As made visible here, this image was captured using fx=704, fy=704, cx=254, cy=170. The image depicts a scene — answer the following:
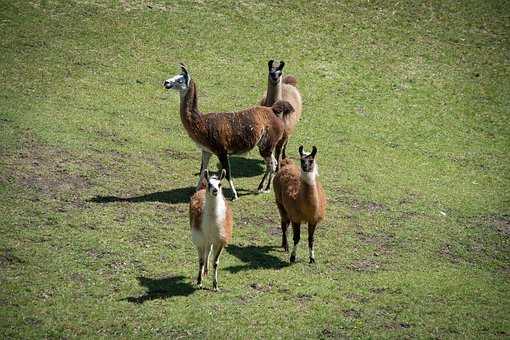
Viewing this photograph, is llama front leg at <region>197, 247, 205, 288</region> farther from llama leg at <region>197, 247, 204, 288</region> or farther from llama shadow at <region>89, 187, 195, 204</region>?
llama shadow at <region>89, 187, 195, 204</region>

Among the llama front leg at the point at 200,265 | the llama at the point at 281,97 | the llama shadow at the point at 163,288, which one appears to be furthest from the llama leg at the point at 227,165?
the llama front leg at the point at 200,265

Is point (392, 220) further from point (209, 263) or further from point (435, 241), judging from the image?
point (209, 263)

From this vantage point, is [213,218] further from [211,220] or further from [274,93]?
[274,93]

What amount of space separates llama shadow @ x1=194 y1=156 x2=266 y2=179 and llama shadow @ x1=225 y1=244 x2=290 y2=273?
3635mm

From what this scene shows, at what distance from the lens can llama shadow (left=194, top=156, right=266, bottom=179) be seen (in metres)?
15.9

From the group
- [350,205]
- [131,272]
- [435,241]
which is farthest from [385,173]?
[131,272]

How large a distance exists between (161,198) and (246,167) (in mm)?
3291

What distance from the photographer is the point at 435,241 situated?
524 inches

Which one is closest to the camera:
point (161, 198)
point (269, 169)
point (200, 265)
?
point (200, 265)

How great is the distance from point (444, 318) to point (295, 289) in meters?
2.21

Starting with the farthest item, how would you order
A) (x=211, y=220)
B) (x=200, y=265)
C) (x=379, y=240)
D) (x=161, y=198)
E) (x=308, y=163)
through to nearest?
(x=161, y=198)
(x=379, y=240)
(x=308, y=163)
(x=200, y=265)
(x=211, y=220)

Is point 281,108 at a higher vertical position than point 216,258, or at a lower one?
higher

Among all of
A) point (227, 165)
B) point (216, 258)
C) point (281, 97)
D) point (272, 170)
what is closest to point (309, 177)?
point (216, 258)

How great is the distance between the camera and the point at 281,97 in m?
16.4
